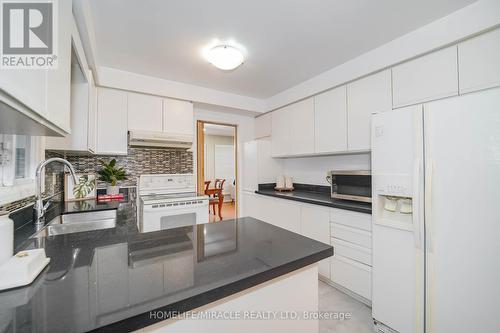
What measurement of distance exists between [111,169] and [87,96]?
3.45 ft

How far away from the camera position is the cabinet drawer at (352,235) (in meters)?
1.83

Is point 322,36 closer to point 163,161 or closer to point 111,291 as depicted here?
point 111,291

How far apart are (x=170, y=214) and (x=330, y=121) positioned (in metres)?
2.12

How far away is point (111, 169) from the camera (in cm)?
252

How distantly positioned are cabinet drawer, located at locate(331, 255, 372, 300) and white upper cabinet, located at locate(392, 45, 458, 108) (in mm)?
1481

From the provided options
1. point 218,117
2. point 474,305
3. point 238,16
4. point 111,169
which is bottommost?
point 474,305

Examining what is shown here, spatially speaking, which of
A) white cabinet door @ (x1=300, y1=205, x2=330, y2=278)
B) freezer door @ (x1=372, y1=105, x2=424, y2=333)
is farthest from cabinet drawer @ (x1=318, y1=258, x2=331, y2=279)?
freezer door @ (x1=372, y1=105, x2=424, y2=333)

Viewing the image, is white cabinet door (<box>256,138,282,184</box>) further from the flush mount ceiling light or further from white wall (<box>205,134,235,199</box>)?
white wall (<box>205,134,235,199</box>)

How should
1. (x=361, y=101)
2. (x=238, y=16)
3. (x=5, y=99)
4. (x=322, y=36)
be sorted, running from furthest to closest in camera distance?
1. (x=361, y=101)
2. (x=322, y=36)
3. (x=238, y=16)
4. (x=5, y=99)

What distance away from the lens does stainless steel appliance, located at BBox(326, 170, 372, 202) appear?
6.61 feet

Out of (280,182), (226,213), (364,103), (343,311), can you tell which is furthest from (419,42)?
(226,213)

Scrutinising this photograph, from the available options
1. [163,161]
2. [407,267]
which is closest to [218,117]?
[163,161]

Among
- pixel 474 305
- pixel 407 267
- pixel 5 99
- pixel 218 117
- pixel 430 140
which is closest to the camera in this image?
pixel 5 99

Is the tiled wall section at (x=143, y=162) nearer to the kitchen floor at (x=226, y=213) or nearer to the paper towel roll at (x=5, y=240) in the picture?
the kitchen floor at (x=226, y=213)
